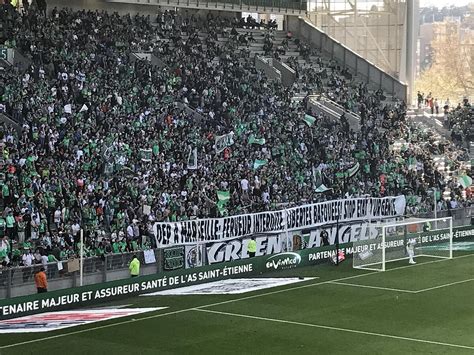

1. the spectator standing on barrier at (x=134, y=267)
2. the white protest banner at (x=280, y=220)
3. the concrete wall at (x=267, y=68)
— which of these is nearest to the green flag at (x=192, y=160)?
the white protest banner at (x=280, y=220)

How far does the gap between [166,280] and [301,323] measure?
21.1 ft

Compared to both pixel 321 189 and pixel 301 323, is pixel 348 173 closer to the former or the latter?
pixel 321 189

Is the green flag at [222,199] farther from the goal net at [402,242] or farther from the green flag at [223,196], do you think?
the goal net at [402,242]

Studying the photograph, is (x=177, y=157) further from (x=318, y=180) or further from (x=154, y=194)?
(x=318, y=180)

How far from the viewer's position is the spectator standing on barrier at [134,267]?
3309cm

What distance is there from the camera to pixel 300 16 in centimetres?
6594

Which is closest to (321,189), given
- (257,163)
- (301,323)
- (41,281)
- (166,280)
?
(257,163)

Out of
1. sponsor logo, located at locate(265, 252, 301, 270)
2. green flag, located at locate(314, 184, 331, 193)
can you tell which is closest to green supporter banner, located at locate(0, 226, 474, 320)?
sponsor logo, located at locate(265, 252, 301, 270)

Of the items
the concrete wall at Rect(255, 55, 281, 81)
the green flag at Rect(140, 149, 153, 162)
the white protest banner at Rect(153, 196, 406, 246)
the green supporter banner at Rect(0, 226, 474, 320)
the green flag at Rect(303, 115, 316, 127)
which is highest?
the concrete wall at Rect(255, 55, 281, 81)

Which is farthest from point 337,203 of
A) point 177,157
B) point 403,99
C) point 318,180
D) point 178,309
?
point 403,99

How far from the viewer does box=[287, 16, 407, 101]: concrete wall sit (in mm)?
65250

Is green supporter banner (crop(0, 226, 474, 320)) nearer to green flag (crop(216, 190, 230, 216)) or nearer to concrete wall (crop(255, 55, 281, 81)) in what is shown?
green flag (crop(216, 190, 230, 216))

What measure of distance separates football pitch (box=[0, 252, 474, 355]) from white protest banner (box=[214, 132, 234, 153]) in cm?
838

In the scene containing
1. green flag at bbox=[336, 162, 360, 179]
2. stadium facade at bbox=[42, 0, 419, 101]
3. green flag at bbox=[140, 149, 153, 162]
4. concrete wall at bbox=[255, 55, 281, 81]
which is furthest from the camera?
stadium facade at bbox=[42, 0, 419, 101]
